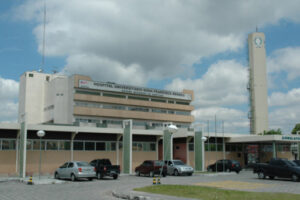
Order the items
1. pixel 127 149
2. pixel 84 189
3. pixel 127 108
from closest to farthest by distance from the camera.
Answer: pixel 84 189
pixel 127 149
pixel 127 108

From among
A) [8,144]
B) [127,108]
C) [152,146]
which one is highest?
[127,108]

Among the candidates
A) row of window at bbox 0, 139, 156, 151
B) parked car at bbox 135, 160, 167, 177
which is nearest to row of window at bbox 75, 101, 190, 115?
row of window at bbox 0, 139, 156, 151

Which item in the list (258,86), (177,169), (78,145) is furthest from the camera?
(258,86)

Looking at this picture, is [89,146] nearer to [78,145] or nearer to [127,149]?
[78,145]

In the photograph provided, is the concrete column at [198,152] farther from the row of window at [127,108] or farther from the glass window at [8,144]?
the row of window at [127,108]

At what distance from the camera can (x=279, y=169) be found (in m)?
28.0

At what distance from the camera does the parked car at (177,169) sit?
111 ft

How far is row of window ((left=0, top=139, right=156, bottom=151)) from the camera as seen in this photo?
3391 cm

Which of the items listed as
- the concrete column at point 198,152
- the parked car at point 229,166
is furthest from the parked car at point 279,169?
the concrete column at point 198,152

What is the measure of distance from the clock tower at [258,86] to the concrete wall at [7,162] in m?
63.4

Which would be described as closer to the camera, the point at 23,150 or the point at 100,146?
the point at 23,150

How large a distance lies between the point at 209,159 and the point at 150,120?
32267mm

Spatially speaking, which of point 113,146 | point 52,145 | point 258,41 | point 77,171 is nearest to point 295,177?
point 77,171

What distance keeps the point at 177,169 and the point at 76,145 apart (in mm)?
11407
